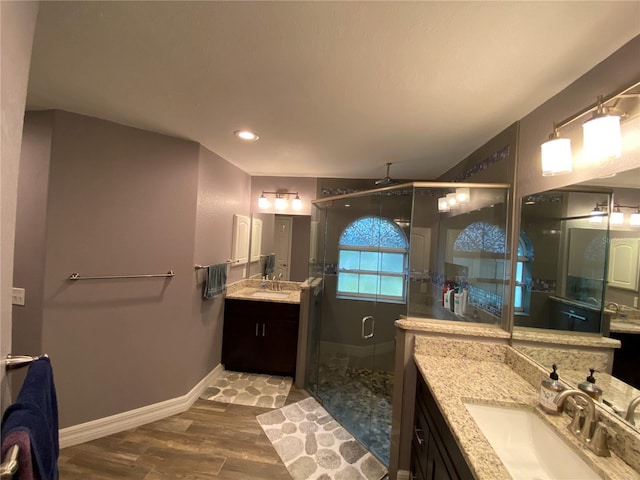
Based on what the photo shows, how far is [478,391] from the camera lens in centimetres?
127

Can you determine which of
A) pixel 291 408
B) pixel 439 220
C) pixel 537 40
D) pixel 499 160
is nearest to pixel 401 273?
pixel 439 220

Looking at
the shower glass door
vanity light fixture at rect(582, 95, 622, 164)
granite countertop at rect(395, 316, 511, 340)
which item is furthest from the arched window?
vanity light fixture at rect(582, 95, 622, 164)

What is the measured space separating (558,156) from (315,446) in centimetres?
243

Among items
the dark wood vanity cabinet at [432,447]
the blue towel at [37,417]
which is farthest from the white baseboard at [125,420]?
the dark wood vanity cabinet at [432,447]

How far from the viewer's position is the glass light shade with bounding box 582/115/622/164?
957mm

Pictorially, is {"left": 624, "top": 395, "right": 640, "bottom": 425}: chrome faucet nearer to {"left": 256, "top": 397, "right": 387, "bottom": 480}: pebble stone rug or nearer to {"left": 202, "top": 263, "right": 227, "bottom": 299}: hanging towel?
{"left": 256, "top": 397, "right": 387, "bottom": 480}: pebble stone rug

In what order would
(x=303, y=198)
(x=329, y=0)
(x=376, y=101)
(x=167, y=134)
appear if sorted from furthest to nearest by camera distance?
(x=303, y=198) → (x=167, y=134) → (x=376, y=101) → (x=329, y=0)

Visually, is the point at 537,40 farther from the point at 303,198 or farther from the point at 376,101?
the point at 303,198

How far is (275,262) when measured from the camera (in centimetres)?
341

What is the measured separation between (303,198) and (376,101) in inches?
77.4

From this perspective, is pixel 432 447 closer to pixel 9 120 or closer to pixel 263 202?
pixel 9 120

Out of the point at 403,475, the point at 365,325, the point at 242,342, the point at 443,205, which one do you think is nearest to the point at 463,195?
the point at 443,205

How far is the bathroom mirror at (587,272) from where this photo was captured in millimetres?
978

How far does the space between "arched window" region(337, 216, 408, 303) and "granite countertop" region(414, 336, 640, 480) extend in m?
1.13
